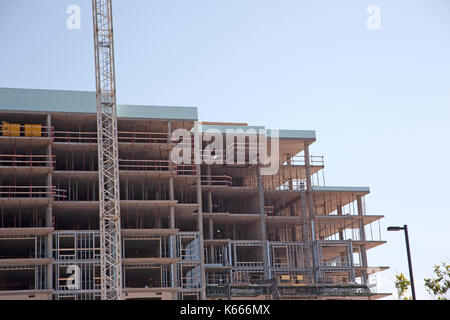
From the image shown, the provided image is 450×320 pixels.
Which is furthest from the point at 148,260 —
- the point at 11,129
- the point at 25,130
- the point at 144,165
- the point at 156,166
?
the point at 11,129

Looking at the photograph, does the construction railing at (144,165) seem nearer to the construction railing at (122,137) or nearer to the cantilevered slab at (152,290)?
the construction railing at (122,137)

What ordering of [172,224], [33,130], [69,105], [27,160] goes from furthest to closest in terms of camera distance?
1. [27,160]
2. [172,224]
3. [69,105]
4. [33,130]

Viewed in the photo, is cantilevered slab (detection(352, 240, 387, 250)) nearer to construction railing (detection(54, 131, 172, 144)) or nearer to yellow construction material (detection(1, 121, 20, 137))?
construction railing (detection(54, 131, 172, 144))

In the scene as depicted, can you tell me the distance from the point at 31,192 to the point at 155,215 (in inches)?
492

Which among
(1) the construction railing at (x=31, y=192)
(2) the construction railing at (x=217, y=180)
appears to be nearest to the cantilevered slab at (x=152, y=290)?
(1) the construction railing at (x=31, y=192)

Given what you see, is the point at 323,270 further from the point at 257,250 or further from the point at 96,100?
the point at 96,100

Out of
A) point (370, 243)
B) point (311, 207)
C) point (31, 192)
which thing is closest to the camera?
point (31, 192)

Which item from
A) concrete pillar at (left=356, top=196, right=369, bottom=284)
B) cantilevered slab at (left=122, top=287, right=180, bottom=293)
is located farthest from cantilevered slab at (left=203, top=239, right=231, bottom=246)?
concrete pillar at (left=356, top=196, right=369, bottom=284)

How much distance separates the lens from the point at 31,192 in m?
61.5

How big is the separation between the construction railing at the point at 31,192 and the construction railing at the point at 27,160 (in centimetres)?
221

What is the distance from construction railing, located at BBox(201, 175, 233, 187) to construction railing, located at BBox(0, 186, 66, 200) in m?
14.8

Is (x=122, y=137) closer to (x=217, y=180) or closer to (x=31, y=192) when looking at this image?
(x=31, y=192)

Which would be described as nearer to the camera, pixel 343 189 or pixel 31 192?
pixel 31 192
